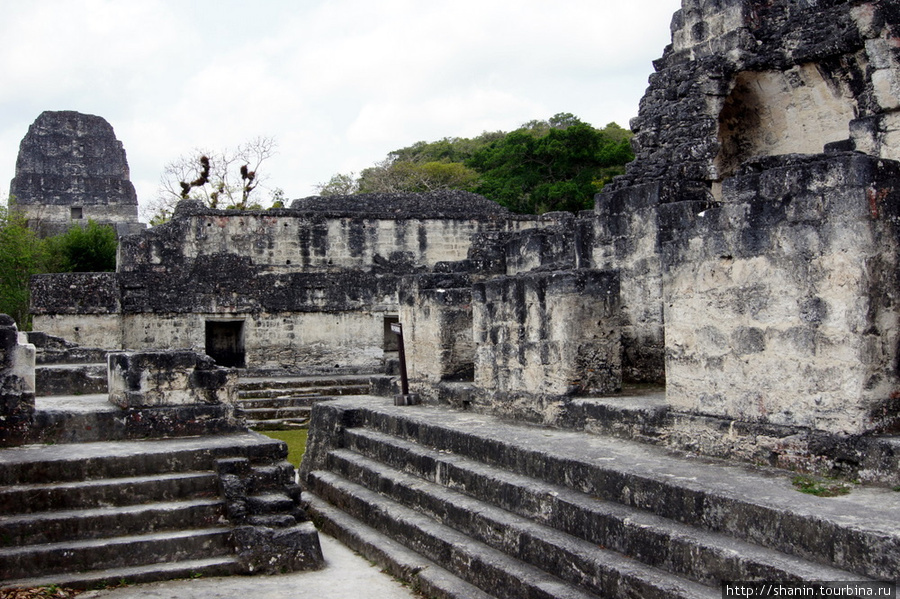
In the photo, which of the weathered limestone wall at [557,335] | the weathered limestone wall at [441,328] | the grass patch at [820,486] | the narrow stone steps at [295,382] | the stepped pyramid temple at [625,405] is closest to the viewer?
the grass patch at [820,486]

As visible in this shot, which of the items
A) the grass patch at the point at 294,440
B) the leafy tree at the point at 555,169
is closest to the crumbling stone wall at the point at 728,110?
the grass patch at the point at 294,440

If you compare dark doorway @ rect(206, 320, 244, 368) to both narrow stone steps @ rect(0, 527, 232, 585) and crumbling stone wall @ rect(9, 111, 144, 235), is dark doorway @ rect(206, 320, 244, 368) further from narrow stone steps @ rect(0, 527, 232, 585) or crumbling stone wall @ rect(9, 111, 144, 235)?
crumbling stone wall @ rect(9, 111, 144, 235)

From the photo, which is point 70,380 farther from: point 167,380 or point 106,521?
point 106,521

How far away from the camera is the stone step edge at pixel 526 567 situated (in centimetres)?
433

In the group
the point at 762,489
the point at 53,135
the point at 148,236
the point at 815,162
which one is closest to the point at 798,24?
the point at 815,162

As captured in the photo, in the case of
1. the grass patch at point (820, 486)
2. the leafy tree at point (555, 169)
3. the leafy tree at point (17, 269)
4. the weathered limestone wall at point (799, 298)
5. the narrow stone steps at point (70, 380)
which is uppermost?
the leafy tree at point (555, 169)

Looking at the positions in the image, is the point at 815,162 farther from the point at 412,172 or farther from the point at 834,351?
the point at 412,172

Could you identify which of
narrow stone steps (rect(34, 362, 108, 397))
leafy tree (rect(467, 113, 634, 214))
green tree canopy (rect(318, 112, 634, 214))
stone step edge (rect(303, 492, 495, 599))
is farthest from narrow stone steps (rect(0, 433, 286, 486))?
leafy tree (rect(467, 113, 634, 214))

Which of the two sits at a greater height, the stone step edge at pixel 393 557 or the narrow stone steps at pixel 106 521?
the narrow stone steps at pixel 106 521

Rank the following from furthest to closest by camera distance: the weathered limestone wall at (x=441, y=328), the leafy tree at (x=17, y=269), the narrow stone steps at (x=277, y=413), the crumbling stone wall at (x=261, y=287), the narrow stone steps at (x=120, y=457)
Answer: the leafy tree at (x=17, y=269) → the crumbling stone wall at (x=261, y=287) → the narrow stone steps at (x=277, y=413) → the weathered limestone wall at (x=441, y=328) → the narrow stone steps at (x=120, y=457)

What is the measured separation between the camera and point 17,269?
77.1ft

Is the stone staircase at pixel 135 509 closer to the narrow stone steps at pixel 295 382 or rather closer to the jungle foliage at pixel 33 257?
the narrow stone steps at pixel 295 382

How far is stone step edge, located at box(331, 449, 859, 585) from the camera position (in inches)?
154

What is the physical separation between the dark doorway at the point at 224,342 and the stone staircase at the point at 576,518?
11.0 meters
